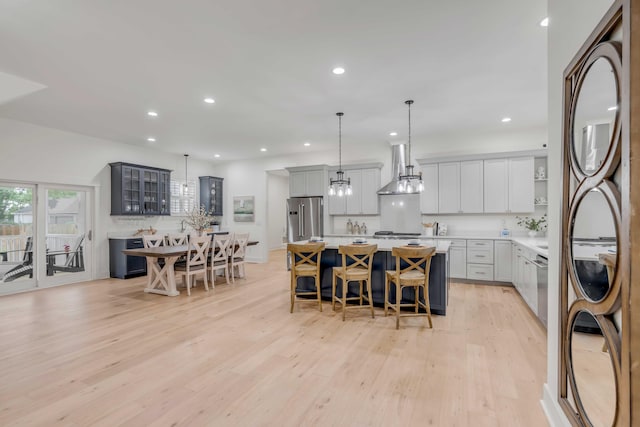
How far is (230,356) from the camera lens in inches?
114

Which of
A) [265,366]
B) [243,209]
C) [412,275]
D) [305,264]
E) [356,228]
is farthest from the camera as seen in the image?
[243,209]

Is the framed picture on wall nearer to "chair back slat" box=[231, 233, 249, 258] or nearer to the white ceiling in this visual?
"chair back slat" box=[231, 233, 249, 258]

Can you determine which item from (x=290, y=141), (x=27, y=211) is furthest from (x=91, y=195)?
(x=290, y=141)

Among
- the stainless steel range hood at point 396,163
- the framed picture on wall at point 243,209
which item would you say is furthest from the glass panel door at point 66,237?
the stainless steel range hood at point 396,163

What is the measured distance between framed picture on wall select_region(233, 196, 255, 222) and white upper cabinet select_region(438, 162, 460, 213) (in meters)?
5.13

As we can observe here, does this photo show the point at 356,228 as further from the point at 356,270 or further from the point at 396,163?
the point at 356,270

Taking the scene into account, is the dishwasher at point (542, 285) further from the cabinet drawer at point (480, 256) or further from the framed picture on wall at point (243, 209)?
the framed picture on wall at point (243, 209)

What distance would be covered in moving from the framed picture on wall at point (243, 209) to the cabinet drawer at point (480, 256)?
571 centimetres

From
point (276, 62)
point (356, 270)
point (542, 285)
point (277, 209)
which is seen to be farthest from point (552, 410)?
point (277, 209)

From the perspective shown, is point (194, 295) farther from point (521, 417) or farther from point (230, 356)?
point (521, 417)

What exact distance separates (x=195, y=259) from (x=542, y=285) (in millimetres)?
5053

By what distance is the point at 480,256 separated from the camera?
18.5ft

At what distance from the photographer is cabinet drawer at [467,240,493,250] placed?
5.56 meters

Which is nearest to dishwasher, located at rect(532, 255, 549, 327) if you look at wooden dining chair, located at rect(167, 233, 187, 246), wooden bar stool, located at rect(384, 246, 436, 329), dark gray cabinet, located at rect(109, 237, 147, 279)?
wooden bar stool, located at rect(384, 246, 436, 329)
